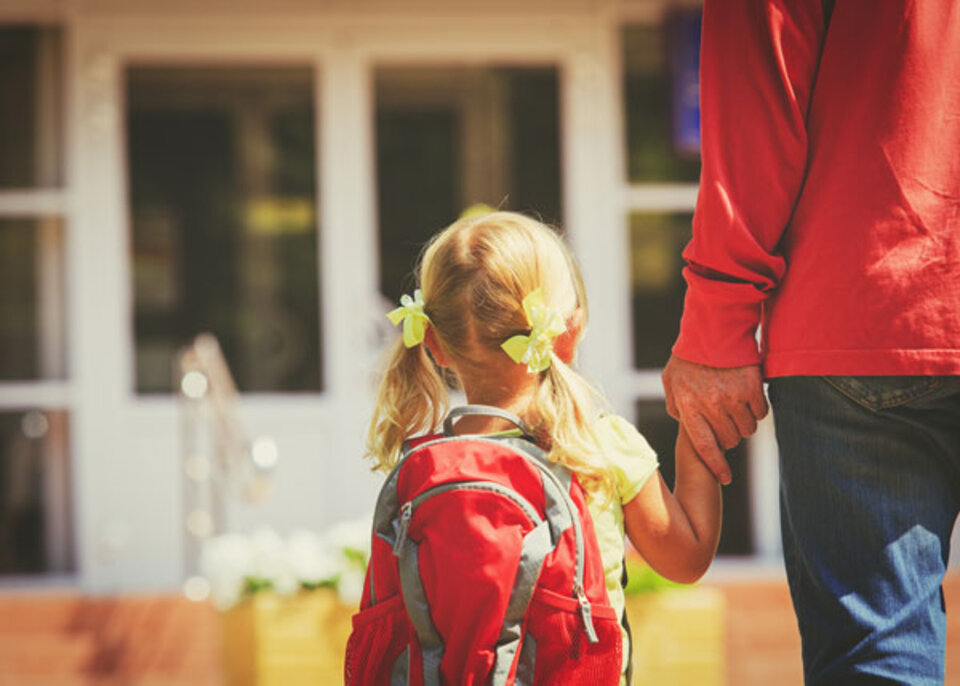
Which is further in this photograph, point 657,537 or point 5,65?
point 5,65

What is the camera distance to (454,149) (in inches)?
251

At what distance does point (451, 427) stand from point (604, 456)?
226 millimetres

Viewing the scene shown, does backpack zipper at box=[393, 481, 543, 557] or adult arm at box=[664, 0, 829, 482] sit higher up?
adult arm at box=[664, 0, 829, 482]

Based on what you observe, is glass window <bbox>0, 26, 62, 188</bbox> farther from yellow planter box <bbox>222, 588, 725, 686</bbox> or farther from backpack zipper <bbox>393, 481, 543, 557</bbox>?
backpack zipper <bbox>393, 481, 543, 557</bbox>

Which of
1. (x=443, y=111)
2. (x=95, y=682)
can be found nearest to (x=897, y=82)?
(x=95, y=682)

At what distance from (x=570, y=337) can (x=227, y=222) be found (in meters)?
4.76

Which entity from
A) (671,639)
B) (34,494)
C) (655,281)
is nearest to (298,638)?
(671,639)

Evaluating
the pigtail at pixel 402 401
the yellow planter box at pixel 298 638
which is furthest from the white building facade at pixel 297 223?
the pigtail at pixel 402 401

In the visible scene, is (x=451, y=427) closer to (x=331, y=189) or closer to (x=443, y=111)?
(x=331, y=189)

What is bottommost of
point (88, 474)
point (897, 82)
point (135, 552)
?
point (135, 552)

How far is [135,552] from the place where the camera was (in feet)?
17.4

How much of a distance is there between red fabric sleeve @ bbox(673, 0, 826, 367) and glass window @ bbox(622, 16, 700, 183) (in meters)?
3.58

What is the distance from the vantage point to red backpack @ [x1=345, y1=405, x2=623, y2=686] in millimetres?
1660

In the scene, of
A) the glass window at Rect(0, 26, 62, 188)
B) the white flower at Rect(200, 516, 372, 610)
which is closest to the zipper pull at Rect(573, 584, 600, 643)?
the white flower at Rect(200, 516, 372, 610)
